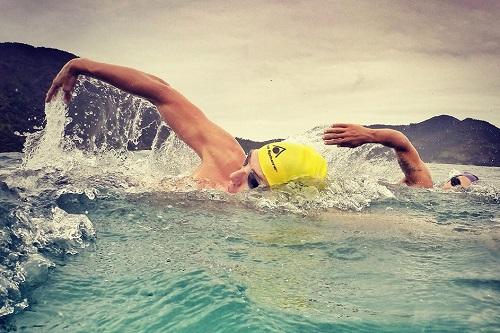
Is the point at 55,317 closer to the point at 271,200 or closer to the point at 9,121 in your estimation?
the point at 271,200

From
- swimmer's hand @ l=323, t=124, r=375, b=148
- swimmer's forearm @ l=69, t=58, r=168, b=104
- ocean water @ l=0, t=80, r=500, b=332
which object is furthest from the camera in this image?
swimmer's forearm @ l=69, t=58, r=168, b=104

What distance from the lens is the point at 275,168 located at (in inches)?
215

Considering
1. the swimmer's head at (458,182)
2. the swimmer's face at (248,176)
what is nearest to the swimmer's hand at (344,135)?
the swimmer's face at (248,176)

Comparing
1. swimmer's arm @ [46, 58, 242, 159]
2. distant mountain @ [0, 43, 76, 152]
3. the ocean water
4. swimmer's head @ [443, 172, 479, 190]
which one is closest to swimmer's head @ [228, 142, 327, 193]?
the ocean water

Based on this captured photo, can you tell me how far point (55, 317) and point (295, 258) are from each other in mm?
1639

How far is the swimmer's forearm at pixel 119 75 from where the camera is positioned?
5586mm

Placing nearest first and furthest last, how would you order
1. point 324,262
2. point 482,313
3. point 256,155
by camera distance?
1. point 482,313
2. point 324,262
3. point 256,155

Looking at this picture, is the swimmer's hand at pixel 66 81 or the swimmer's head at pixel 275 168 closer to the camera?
the swimmer's head at pixel 275 168

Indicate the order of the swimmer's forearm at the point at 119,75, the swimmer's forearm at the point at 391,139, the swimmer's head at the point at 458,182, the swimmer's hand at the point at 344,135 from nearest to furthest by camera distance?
the swimmer's hand at the point at 344,135 → the swimmer's forearm at the point at 391,139 → the swimmer's forearm at the point at 119,75 → the swimmer's head at the point at 458,182

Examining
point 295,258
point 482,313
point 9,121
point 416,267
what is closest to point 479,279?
point 416,267

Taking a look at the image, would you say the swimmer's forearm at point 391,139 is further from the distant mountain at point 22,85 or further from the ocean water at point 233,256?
the distant mountain at point 22,85

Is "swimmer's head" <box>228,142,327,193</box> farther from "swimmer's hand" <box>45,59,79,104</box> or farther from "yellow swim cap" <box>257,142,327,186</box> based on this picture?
"swimmer's hand" <box>45,59,79,104</box>

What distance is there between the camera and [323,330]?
2.21 m

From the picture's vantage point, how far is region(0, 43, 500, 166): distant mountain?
1223 inches
